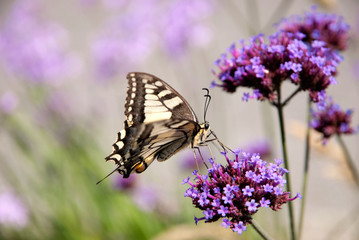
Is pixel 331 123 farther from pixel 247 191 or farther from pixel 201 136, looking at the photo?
pixel 247 191

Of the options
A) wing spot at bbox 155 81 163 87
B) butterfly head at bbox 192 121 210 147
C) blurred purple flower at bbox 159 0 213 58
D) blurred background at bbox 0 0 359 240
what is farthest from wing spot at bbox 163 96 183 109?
blurred purple flower at bbox 159 0 213 58

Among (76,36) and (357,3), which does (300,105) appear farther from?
(76,36)

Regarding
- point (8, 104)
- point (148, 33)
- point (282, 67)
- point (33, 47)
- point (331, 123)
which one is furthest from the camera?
point (33, 47)

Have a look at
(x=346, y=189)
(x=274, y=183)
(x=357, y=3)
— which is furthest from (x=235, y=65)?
(x=357, y=3)

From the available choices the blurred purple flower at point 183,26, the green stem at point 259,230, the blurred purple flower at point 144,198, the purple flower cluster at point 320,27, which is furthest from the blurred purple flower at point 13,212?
the purple flower cluster at point 320,27

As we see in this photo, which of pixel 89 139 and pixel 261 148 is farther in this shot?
pixel 89 139

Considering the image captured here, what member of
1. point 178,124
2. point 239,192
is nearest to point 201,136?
point 178,124

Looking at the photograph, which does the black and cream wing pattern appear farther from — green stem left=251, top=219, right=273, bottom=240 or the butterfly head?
green stem left=251, top=219, right=273, bottom=240
